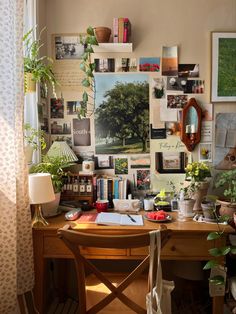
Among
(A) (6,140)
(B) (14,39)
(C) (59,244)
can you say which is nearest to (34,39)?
(B) (14,39)

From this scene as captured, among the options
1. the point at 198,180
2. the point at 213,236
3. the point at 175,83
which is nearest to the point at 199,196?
the point at 198,180

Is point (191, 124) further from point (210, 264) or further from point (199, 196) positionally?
point (210, 264)

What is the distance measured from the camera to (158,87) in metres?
2.15

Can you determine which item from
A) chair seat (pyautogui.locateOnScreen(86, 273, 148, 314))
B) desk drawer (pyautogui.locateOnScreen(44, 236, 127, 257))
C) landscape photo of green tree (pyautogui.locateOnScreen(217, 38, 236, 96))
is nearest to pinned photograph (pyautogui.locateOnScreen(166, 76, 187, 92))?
landscape photo of green tree (pyautogui.locateOnScreen(217, 38, 236, 96))

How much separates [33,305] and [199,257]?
0.99m

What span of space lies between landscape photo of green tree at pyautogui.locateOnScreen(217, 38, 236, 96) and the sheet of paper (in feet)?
1.17

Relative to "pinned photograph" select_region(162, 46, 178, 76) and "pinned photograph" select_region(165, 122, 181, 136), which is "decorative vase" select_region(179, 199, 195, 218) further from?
"pinned photograph" select_region(162, 46, 178, 76)

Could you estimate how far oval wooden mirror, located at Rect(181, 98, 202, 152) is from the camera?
6.97 feet

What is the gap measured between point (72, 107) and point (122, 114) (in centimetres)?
38

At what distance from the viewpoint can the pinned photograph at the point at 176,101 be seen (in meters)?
2.15

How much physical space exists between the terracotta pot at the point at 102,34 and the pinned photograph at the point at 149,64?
0.95ft

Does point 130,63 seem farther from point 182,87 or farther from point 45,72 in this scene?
point 45,72

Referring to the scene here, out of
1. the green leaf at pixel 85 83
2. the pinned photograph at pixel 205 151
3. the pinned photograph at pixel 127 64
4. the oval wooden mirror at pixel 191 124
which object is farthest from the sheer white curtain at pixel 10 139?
the pinned photograph at pixel 205 151

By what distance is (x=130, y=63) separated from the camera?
2.14 meters
